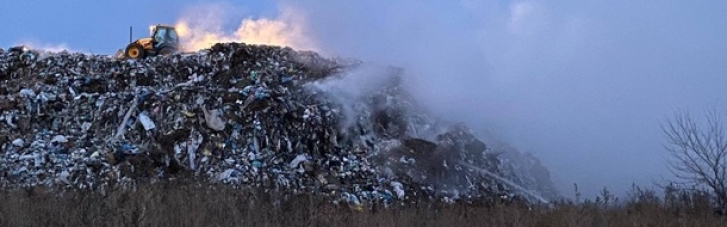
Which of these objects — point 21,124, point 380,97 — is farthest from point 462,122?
point 21,124

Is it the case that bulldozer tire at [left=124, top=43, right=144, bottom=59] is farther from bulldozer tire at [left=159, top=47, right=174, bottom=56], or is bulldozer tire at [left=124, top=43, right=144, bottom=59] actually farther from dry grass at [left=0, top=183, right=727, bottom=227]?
dry grass at [left=0, top=183, right=727, bottom=227]

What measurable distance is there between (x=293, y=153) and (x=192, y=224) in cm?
505

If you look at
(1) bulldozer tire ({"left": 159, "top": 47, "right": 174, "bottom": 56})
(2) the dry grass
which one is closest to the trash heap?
(2) the dry grass

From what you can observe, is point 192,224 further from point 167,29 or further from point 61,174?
point 167,29

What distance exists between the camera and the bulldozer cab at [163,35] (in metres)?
15.9

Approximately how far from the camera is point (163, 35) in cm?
1608

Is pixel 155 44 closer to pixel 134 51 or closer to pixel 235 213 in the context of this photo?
pixel 134 51

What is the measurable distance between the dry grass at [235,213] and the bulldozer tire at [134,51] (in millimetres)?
9487

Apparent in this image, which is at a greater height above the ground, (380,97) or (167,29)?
(167,29)

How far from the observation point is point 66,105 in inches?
425

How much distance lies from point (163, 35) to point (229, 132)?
24.5 ft

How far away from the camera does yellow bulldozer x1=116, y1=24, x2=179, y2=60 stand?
50.0 ft

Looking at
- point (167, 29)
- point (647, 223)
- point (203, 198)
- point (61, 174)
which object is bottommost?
point (647, 223)

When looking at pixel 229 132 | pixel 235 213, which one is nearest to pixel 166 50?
pixel 229 132
